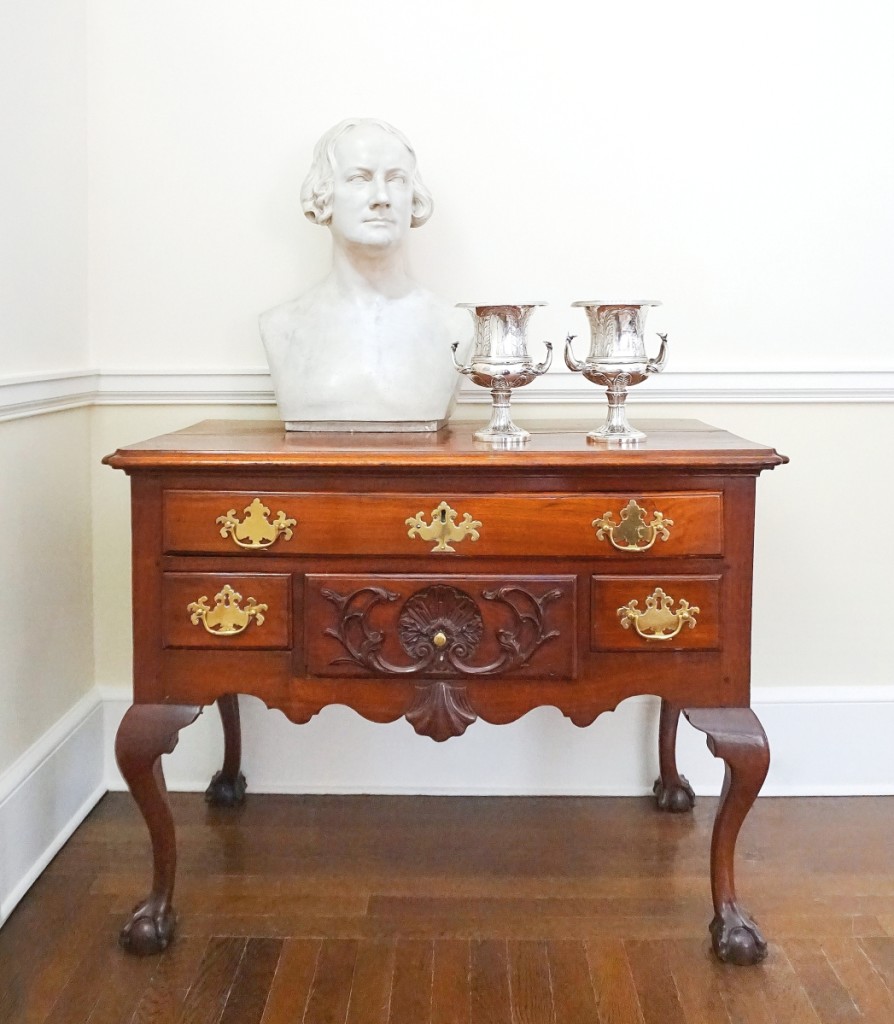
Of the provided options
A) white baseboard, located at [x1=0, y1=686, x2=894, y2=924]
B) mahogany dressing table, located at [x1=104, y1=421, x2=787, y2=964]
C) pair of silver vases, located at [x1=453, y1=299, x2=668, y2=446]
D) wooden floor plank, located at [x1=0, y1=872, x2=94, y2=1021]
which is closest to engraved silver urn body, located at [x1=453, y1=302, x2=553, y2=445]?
pair of silver vases, located at [x1=453, y1=299, x2=668, y2=446]

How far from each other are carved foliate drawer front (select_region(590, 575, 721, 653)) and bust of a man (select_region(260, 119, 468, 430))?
0.53 m

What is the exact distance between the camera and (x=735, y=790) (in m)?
1.88

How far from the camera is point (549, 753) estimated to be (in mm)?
2553

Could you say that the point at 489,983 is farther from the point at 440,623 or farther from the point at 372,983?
the point at 440,623

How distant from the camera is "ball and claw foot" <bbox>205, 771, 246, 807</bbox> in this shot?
248cm

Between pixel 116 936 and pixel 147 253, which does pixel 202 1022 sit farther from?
pixel 147 253

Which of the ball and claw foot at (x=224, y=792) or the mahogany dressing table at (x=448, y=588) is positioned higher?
the mahogany dressing table at (x=448, y=588)

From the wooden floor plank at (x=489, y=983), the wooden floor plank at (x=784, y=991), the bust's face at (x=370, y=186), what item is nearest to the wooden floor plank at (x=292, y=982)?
the wooden floor plank at (x=489, y=983)

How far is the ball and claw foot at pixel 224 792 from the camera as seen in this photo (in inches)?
97.6

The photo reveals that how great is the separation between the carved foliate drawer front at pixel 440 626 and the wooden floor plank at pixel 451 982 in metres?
0.50

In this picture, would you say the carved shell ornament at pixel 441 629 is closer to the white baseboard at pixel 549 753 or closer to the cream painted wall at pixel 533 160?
the white baseboard at pixel 549 753

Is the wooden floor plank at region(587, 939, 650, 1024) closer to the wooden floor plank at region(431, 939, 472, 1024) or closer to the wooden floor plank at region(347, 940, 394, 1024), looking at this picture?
the wooden floor plank at region(431, 939, 472, 1024)

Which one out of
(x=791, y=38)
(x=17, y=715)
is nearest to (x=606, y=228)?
(x=791, y=38)

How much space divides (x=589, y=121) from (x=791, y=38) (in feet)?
1.61
